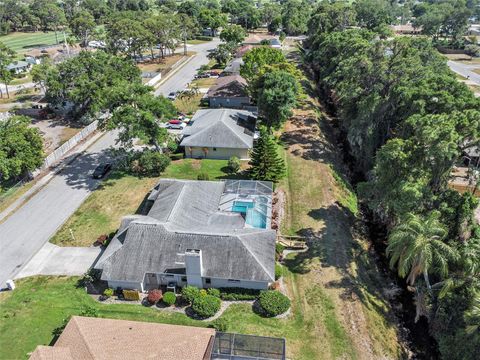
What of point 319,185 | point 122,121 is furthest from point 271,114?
point 122,121

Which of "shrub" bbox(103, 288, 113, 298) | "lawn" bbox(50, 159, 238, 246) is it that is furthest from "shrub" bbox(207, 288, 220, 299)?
"lawn" bbox(50, 159, 238, 246)

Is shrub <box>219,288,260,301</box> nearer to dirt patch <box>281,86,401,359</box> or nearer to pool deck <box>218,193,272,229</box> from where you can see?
dirt patch <box>281,86,401,359</box>

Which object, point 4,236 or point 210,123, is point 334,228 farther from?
point 4,236

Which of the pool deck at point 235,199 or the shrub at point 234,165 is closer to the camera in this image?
the pool deck at point 235,199

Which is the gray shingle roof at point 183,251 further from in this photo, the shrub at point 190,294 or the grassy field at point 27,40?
the grassy field at point 27,40

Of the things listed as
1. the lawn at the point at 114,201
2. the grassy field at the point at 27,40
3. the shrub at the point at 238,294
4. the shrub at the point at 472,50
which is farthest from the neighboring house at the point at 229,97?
the shrub at the point at 472,50
